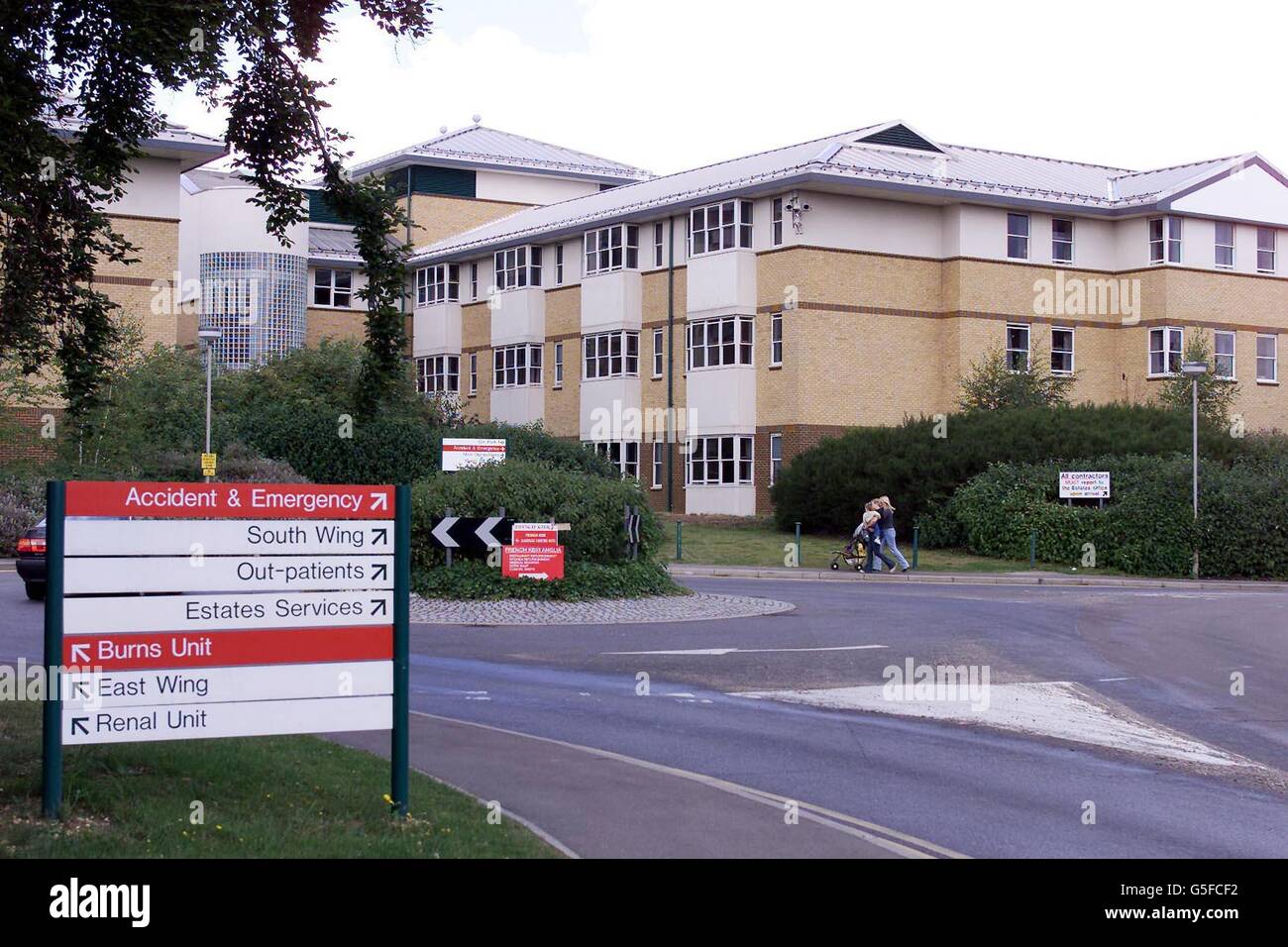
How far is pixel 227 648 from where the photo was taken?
24.8 feet

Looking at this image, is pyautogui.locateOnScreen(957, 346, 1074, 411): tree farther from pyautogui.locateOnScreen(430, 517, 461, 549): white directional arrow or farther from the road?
pyautogui.locateOnScreen(430, 517, 461, 549): white directional arrow

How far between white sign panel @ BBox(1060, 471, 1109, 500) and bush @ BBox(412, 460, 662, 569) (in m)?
15.0

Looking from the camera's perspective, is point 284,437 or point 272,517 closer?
point 272,517

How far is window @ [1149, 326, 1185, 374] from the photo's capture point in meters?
47.8

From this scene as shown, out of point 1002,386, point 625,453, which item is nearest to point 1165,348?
point 1002,386

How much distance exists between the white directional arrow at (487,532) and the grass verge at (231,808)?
12965 mm

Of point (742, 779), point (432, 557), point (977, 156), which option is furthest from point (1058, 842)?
point (977, 156)

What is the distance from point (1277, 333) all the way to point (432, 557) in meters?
37.3

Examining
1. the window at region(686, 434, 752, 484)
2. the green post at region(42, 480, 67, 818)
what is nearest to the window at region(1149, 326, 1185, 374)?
the window at region(686, 434, 752, 484)

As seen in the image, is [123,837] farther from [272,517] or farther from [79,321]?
[79,321]

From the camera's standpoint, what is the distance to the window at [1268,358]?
50.1 m

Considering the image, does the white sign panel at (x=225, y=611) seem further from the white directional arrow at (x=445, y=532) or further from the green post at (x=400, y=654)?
the white directional arrow at (x=445, y=532)

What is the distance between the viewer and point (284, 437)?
42.3 metres

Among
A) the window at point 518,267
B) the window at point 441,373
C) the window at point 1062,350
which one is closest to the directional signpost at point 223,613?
the window at point 1062,350
